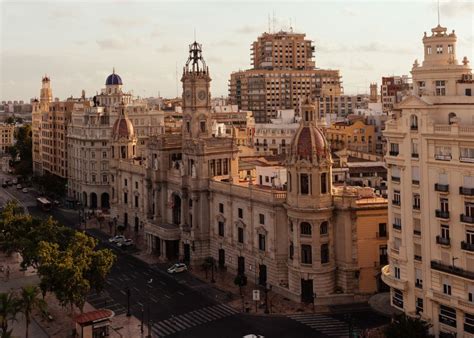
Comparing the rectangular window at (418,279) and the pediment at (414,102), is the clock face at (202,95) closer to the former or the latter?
the pediment at (414,102)

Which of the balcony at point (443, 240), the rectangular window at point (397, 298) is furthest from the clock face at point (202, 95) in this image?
the balcony at point (443, 240)

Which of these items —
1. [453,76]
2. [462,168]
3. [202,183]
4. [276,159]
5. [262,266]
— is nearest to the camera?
[462,168]

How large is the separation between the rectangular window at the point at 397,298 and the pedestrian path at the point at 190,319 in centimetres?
2176

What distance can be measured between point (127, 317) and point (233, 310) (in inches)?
553

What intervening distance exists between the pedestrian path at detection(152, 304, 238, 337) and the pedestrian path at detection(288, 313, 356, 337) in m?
9.32

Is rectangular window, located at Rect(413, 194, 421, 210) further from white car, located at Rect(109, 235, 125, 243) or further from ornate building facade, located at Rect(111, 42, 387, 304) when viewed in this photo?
white car, located at Rect(109, 235, 125, 243)

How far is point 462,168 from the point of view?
67.2 m

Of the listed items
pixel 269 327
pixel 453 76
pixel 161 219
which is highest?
pixel 453 76

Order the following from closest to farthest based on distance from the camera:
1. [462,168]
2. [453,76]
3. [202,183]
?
[462,168]
[453,76]
[202,183]

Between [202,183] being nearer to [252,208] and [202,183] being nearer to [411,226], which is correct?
[252,208]

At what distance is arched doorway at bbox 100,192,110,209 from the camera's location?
175m

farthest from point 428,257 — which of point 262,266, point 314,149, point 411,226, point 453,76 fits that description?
point 262,266

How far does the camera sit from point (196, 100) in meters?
119

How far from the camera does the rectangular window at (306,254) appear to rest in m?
91.6
